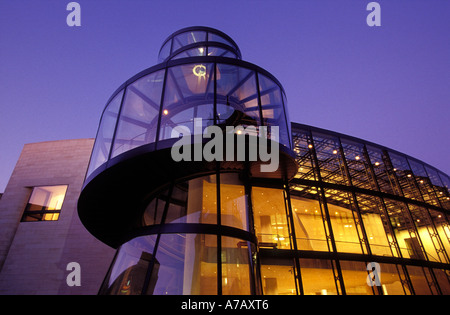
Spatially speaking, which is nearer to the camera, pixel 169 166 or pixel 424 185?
pixel 169 166

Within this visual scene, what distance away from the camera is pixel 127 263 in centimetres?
746

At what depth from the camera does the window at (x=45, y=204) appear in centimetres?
1630

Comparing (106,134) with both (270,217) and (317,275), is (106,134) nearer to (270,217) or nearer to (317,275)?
(270,217)

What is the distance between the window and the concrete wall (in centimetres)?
35

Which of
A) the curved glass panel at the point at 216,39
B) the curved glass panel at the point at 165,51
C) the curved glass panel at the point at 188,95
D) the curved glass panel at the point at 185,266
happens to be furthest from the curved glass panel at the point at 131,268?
the curved glass panel at the point at 216,39

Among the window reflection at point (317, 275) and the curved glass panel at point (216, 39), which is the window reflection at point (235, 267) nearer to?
the window reflection at point (317, 275)

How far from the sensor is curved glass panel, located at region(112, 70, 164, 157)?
7728 mm

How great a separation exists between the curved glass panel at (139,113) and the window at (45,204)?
1228 centimetres

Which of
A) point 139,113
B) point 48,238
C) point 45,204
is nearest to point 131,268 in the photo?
point 139,113

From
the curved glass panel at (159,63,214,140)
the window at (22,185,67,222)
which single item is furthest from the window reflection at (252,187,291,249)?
the window at (22,185,67,222)

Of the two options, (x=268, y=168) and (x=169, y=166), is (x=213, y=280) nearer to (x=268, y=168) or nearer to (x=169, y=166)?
(x=169, y=166)
